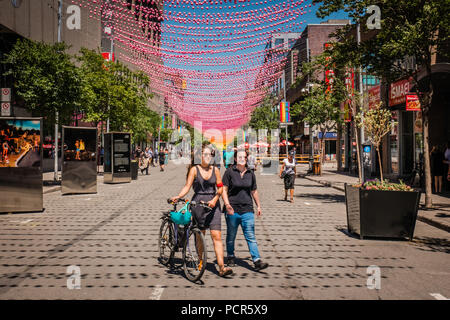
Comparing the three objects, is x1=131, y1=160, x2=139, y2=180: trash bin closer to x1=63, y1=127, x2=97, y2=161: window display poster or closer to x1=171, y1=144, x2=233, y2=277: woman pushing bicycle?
x1=63, y1=127, x2=97, y2=161: window display poster

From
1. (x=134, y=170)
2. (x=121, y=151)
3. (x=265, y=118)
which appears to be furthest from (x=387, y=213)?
(x=265, y=118)

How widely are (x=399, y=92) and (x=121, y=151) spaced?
14.9 metres

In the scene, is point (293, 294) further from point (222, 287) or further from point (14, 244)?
point (14, 244)

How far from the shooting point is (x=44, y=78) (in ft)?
64.3

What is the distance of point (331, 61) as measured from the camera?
1533cm

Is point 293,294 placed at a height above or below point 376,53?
below

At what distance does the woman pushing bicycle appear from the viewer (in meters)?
5.68

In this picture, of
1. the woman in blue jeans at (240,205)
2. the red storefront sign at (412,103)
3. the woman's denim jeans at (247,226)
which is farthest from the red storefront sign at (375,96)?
the woman's denim jeans at (247,226)

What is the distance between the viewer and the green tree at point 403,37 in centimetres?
1184

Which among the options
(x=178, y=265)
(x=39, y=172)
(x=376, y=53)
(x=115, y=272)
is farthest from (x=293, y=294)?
(x=376, y=53)

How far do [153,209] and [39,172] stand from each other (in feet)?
11.2

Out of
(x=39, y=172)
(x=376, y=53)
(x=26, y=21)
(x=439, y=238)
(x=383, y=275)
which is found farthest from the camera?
(x=26, y=21)

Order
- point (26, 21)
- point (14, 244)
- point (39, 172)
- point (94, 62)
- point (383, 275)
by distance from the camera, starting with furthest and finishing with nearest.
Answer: point (94, 62), point (26, 21), point (39, 172), point (14, 244), point (383, 275)

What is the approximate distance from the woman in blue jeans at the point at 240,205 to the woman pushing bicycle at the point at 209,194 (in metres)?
0.22
